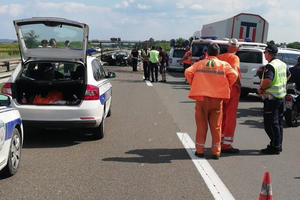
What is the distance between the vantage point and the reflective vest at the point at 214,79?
6.42 m

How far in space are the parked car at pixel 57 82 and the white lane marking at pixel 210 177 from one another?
1.76 meters

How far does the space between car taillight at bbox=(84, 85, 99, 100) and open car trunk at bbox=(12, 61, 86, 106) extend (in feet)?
0.24

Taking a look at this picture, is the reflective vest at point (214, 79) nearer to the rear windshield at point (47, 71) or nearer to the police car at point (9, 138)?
the rear windshield at point (47, 71)

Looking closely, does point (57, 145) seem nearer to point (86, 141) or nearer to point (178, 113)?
point (86, 141)

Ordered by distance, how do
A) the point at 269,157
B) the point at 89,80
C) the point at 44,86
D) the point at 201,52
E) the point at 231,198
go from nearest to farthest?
the point at 231,198, the point at 269,157, the point at 89,80, the point at 44,86, the point at 201,52

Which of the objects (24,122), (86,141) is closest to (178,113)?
(86,141)

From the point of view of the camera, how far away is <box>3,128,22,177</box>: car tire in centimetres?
523

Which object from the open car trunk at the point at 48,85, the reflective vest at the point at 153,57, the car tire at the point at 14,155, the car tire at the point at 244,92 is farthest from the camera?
the reflective vest at the point at 153,57

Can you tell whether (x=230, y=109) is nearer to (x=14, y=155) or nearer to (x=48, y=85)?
(x=48, y=85)

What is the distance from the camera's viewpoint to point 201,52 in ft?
68.7

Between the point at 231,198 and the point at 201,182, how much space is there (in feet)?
2.05

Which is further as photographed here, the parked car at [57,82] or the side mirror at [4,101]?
the parked car at [57,82]

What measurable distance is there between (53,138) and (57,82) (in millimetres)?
1067

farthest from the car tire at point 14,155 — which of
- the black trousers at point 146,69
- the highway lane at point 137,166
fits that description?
the black trousers at point 146,69
